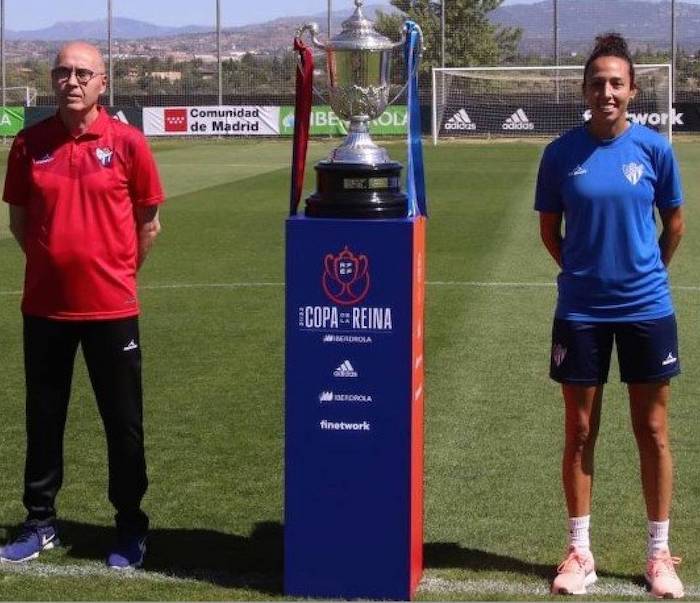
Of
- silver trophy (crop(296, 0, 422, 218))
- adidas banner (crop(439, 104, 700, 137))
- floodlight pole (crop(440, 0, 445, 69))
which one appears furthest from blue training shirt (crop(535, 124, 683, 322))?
floodlight pole (crop(440, 0, 445, 69))

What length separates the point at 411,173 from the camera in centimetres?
555

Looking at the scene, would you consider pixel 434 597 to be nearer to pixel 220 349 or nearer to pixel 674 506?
pixel 674 506

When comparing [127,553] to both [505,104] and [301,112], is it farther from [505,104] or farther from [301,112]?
[505,104]

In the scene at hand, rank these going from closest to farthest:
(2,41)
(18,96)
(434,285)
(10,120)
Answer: (434,285)
(10,120)
(2,41)
(18,96)

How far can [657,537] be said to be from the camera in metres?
5.52

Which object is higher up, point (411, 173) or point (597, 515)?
point (411, 173)

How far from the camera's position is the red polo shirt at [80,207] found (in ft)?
18.2

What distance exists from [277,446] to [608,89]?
3.29m

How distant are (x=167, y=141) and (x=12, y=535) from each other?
4247cm

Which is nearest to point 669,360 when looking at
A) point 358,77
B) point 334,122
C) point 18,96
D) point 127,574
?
point 358,77

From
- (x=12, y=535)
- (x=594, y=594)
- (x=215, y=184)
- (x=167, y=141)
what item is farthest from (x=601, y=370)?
(x=167, y=141)

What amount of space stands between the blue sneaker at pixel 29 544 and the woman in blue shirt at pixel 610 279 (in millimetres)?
2040

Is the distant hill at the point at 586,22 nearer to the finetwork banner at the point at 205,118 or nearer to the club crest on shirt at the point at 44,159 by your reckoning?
the finetwork banner at the point at 205,118

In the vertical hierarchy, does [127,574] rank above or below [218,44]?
below
